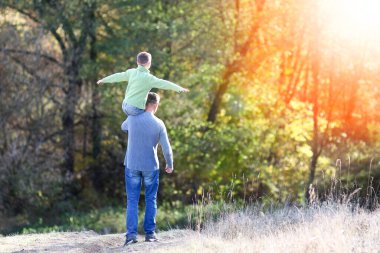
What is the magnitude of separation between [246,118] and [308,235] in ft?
52.6

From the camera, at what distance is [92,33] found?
23.7 metres

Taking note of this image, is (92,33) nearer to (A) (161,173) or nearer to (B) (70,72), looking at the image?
(B) (70,72)

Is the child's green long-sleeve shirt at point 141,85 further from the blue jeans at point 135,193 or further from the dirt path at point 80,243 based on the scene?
the dirt path at point 80,243

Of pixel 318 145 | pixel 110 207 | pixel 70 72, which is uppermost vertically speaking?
pixel 70 72

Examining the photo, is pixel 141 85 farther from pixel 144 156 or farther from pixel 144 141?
pixel 144 156

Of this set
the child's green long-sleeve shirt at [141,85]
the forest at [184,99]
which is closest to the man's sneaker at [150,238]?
the child's green long-sleeve shirt at [141,85]

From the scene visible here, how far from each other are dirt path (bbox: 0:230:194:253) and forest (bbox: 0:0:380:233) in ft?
34.3

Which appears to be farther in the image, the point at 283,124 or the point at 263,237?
the point at 283,124

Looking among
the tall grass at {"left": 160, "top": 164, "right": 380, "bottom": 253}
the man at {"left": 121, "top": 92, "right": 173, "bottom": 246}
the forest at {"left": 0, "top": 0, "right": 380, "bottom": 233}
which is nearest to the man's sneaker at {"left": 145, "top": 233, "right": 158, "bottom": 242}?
the man at {"left": 121, "top": 92, "right": 173, "bottom": 246}

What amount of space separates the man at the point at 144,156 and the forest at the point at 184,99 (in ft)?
40.1

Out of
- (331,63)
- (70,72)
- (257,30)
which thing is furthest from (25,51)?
(331,63)

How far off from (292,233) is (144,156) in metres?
2.08

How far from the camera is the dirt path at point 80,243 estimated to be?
9.48 metres

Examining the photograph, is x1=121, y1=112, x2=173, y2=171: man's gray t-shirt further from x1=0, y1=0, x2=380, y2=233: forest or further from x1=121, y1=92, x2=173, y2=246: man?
x1=0, y1=0, x2=380, y2=233: forest
